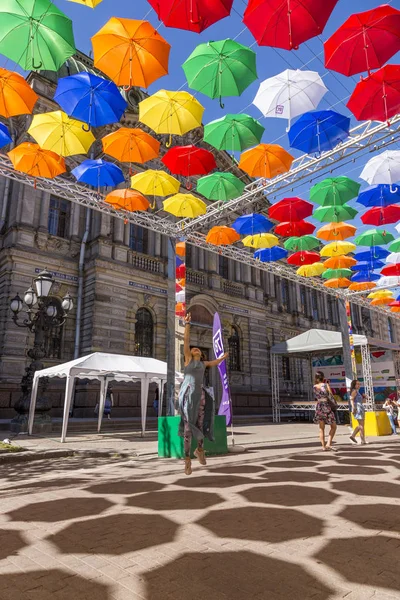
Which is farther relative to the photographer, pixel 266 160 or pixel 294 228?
pixel 294 228

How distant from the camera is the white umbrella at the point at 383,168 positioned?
36.2 feet

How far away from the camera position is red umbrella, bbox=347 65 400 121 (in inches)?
313

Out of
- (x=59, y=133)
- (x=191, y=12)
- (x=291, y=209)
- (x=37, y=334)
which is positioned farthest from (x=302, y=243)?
(x=191, y=12)

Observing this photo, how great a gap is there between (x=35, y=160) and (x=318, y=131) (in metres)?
7.00

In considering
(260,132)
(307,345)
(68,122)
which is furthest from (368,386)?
(68,122)

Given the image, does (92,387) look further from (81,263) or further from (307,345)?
(307,345)

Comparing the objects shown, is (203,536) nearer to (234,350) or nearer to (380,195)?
(380,195)

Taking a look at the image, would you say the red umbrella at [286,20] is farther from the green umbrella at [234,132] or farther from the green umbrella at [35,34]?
the green umbrella at [35,34]

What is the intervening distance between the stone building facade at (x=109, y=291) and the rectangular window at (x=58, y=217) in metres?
0.05

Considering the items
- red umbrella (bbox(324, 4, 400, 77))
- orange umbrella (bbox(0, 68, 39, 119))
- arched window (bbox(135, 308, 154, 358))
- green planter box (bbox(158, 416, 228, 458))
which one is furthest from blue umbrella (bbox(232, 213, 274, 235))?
arched window (bbox(135, 308, 154, 358))

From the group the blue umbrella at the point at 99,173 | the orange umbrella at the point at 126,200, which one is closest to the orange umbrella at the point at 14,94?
the blue umbrella at the point at 99,173

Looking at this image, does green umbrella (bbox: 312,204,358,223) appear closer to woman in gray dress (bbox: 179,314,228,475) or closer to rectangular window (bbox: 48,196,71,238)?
woman in gray dress (bbox: 179,314,228,475)

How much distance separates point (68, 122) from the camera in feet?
30.6

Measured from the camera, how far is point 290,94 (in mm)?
9273
